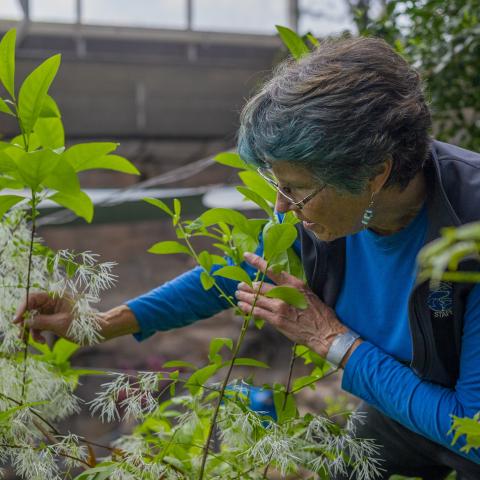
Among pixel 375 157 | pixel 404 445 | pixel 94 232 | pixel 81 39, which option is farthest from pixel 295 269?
pixel 94 232

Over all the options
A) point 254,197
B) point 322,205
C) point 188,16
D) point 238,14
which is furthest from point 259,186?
point 238,14

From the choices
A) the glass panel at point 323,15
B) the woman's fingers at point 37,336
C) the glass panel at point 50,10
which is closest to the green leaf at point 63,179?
the woman's fingers at point 37,336

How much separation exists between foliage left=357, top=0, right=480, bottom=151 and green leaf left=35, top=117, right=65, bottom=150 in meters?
1.09

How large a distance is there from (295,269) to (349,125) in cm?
30

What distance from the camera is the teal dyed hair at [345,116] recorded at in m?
0.94

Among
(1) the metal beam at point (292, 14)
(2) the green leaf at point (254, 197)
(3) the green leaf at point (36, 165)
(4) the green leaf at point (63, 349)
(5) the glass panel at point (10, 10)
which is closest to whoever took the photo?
(3) the green leaf at point (36, 165)

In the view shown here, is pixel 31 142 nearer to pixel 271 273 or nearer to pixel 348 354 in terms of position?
pixel 271 273

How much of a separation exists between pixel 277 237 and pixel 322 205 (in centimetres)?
8

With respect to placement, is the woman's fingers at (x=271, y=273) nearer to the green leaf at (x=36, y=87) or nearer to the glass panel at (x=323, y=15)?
the green leaf at (x=36, y=87)

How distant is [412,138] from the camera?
3.27 feet

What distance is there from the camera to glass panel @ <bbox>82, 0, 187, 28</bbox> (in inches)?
211

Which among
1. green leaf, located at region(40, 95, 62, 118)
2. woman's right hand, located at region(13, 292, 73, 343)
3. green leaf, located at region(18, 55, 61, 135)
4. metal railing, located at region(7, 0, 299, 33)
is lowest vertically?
metal railing, located at region(7, 0, 299, 33)

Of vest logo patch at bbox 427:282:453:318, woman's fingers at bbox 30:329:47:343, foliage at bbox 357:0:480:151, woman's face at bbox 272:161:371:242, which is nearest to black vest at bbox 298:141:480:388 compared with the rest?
vest logo patch at bbox 427:282:453:318

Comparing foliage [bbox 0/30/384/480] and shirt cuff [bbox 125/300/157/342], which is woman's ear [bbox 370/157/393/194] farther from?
shirt cuff [bbox 125/300/157/342]
